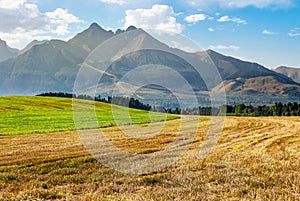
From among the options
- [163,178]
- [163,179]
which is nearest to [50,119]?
[163,178]

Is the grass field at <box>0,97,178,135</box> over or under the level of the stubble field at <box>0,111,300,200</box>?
under

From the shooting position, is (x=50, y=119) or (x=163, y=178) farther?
(x=50, y=119)

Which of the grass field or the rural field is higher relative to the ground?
the rural field

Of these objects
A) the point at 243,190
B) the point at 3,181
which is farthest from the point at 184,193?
the point at 3,181

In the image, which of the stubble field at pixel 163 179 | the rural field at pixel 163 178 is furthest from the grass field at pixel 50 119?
the stubble field at pixel 163 179

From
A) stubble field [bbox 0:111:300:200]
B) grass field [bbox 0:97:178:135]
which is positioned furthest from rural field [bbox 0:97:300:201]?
grass field [bbox 0:97:178:135]

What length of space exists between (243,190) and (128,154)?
8.78 metres

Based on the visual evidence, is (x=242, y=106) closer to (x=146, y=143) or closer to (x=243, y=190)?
(x=146, y=143)

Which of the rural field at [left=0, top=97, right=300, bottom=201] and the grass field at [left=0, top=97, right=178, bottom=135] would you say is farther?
the grass field at [left=0, top=97, right=178, bottom=135]

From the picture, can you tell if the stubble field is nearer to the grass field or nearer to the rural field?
the rural field

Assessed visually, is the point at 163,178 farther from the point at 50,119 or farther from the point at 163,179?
the point at 50,119

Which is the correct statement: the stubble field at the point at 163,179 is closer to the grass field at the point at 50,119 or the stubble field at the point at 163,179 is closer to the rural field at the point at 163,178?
the rural field at the point at 163,178

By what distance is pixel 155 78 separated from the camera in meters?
40.9

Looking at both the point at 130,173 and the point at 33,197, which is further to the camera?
the point at 130,173
